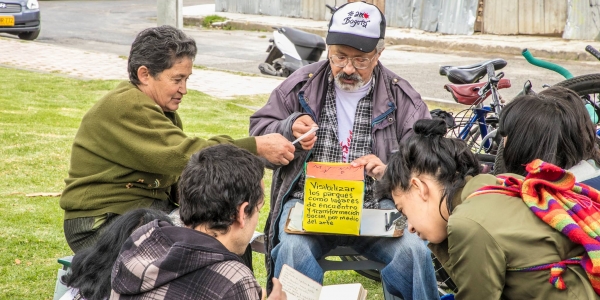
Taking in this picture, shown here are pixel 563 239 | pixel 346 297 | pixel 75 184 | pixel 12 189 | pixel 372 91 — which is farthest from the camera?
pixel 12 189

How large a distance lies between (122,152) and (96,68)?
27.5ft

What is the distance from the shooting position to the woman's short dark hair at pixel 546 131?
2670 mm

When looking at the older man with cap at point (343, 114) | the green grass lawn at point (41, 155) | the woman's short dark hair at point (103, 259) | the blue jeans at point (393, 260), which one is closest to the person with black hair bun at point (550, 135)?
the blue jeans at point (393, 260)

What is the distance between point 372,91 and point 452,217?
4.98 feet

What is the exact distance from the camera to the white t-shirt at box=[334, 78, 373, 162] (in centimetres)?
365

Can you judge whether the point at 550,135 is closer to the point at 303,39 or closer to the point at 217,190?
the point at 217,190

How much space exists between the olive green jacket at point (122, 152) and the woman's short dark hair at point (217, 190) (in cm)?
81

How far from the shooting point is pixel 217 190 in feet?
Answer: 7.55

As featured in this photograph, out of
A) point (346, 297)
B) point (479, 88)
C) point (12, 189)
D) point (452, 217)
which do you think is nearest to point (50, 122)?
point (12, 189)

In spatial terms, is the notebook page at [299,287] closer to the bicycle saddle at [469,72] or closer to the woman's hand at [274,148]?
the woman's hand at [274,148]

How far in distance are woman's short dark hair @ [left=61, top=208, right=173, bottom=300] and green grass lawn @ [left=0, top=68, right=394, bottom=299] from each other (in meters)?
1.50

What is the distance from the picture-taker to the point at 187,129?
756 cm

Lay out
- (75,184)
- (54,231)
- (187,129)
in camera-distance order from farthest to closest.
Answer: (187,129) < (54,231) < (75,184)

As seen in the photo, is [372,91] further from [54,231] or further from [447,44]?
[447,44]
